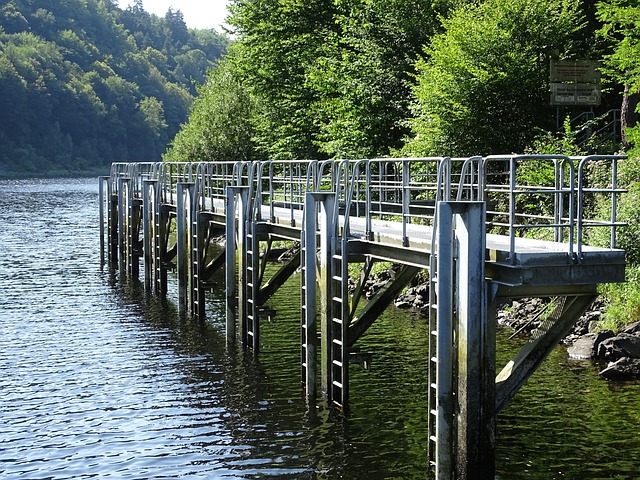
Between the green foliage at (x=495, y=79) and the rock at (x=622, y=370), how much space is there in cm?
1336

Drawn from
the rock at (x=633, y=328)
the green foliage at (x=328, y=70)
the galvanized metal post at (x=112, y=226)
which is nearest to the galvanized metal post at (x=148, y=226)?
the galvanized metal post at (x=112, y=226)

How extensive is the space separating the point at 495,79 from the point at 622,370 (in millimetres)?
14681

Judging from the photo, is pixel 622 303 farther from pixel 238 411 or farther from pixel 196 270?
pixel 196 270

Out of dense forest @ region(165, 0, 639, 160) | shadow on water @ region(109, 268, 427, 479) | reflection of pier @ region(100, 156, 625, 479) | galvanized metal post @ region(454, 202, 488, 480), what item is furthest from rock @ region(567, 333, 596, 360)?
galvanized metal post @ region(454, 202, 488, 480)

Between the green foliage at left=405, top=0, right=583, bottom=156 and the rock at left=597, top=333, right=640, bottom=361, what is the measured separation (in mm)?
12442

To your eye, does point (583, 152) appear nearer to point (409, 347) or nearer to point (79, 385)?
point (409, 347)

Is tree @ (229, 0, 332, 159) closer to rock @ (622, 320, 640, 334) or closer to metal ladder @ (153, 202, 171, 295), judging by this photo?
metal ladder @ (153, 202, 171, 295)

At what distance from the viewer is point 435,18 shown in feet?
127

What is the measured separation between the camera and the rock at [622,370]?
1870cm

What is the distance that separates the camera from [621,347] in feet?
64.2

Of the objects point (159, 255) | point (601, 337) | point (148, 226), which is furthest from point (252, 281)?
point (148, 226)

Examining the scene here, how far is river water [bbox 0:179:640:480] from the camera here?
48.6ft

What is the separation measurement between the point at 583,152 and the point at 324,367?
15038 mm

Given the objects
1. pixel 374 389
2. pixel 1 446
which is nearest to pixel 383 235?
pixel 374 389
